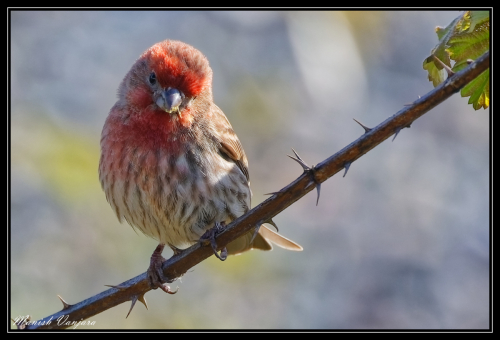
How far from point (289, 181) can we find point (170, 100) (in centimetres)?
377

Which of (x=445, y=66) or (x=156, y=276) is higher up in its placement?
(x=156, y=276)

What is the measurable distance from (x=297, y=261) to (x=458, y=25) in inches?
210

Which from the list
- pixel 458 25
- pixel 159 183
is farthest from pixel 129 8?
pixel 458 25

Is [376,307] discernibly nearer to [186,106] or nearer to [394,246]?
[394,246]

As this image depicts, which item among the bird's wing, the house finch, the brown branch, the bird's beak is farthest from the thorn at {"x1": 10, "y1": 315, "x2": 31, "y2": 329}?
the bird's wing

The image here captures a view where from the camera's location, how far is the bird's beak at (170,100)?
19.4ft

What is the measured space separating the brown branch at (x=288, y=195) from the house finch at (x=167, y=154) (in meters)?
0.62

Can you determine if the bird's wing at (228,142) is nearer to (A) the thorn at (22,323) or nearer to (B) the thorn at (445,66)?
(A) the thorn at (22,323)

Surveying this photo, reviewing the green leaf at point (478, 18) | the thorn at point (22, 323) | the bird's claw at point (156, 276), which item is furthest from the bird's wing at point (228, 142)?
the green leaf at point (478, 18)

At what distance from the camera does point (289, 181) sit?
9.41 metres

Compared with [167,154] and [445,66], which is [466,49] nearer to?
[445,66]

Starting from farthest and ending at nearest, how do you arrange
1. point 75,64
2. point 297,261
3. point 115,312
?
point 75,64
point 297,261
point 115,312

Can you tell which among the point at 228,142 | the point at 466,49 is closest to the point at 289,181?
the point at 228,142

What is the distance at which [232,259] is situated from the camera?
25.8 feet
